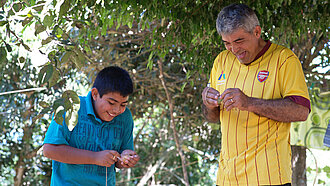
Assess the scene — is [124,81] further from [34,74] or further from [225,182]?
[34,74]

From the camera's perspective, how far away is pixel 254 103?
1.99 m

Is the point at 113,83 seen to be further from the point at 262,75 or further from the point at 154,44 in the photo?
the point at 154,44

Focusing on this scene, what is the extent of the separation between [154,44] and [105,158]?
238 centimetres

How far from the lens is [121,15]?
3.02m

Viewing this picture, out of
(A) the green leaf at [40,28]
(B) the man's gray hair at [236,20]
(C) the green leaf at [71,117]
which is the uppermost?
(B) the man's gray hair at [236,20]

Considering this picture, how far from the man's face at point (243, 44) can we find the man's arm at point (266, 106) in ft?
0.97

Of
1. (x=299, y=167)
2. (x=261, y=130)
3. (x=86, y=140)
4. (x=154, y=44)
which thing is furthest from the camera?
(x=299, y=167)

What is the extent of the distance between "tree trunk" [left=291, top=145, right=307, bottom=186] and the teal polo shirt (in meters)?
3.19

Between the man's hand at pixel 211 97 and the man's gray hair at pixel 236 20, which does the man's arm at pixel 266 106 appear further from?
the man's gray hair at pixel 236 20

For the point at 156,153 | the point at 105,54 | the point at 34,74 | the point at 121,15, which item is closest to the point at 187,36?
the point at 121,15

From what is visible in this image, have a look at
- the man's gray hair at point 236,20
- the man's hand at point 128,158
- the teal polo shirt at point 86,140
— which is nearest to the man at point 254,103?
the man's gray hair at point 236,20

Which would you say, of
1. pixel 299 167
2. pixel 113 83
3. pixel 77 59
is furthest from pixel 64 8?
pixel 299 167

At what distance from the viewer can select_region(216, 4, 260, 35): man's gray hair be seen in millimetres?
2176

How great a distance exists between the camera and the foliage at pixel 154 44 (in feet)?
5.78
